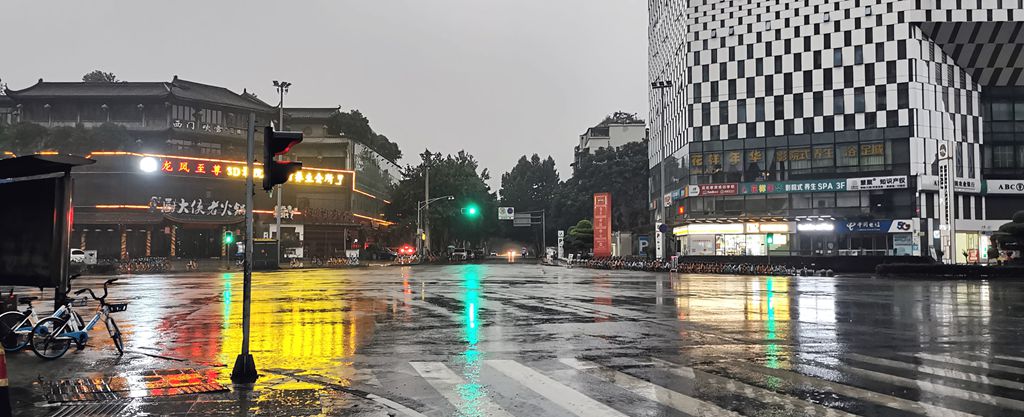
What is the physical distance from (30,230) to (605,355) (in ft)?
31.9

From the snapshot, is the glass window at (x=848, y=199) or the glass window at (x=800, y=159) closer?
the glass window at (x=848, y=199)

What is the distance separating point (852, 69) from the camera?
58.5 m

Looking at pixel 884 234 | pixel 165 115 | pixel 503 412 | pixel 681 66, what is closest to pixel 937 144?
pixel 884 234

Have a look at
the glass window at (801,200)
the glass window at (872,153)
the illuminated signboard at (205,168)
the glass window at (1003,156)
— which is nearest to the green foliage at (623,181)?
the glass window at (801,200)

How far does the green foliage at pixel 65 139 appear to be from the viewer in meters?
61.4

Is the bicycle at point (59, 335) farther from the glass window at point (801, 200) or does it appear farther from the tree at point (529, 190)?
the tree at point (529, 190)

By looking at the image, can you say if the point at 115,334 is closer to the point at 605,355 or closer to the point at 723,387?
the point at 605,355

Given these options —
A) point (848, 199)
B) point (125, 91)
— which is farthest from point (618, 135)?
point (125, 91)

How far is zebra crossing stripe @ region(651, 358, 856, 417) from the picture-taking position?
22.7ft

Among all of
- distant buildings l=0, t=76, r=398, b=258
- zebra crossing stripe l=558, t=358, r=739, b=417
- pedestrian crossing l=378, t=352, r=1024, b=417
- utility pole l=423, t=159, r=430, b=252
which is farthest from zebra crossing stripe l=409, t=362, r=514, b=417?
utility pole l=423, t=159, r=430, b=252

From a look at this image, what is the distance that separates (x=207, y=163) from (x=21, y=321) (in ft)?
179

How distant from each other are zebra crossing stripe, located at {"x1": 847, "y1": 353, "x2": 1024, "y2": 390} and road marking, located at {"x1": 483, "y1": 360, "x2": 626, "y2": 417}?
4860 mm

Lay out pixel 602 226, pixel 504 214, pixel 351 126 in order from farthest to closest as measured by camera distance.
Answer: pixel 351 126
pixel 504 214
pixel 602 226

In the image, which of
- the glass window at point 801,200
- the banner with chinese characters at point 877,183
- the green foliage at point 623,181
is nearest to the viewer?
the banner with chinese characters at point 877,183
